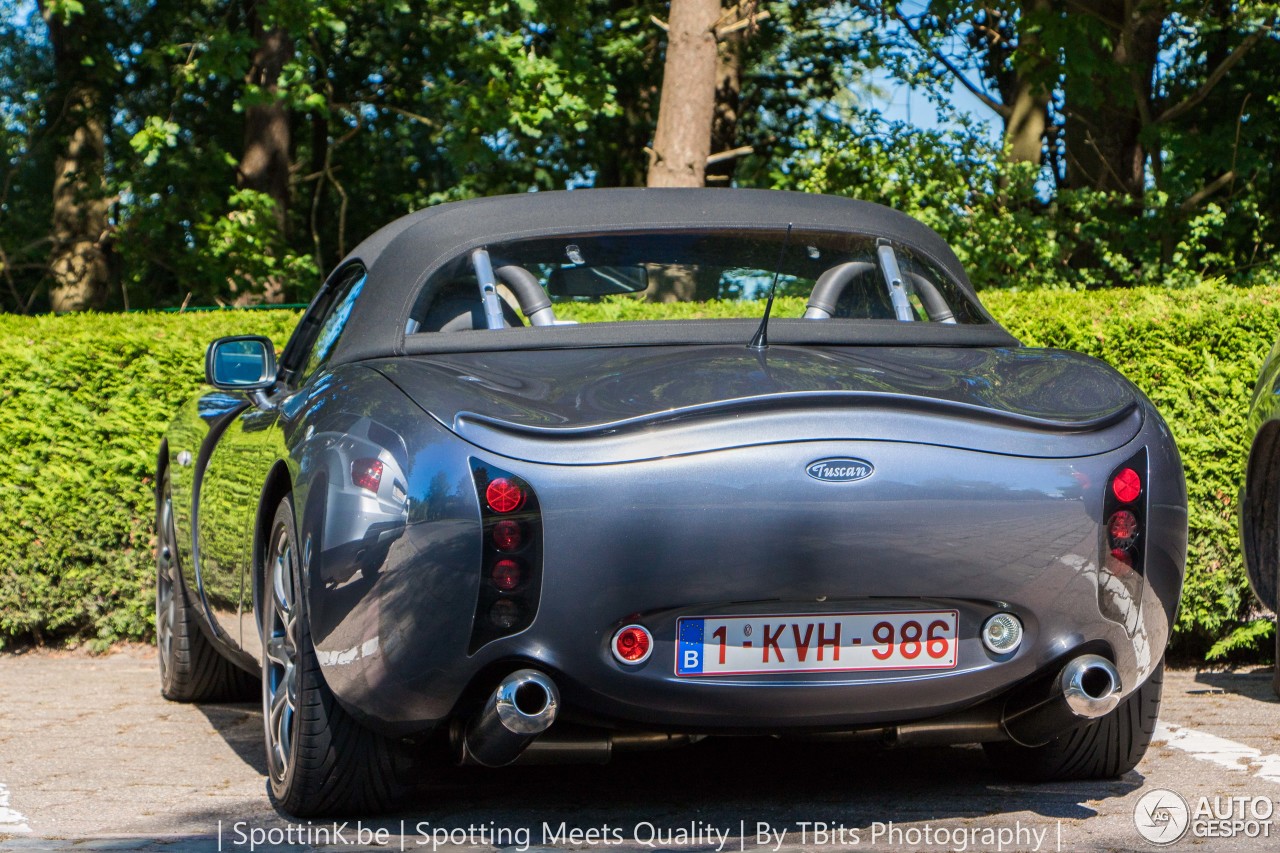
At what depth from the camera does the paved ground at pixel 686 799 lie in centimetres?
387

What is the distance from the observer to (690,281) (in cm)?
489

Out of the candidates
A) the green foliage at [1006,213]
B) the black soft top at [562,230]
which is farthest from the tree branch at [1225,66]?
the black soft top at [562,230]

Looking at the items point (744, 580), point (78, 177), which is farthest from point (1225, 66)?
point (744, 580)

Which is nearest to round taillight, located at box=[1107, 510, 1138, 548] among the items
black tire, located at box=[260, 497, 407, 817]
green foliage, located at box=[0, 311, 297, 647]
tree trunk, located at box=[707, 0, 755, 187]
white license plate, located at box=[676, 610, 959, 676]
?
white license plate, located at box=[676, 610, 959, 676]

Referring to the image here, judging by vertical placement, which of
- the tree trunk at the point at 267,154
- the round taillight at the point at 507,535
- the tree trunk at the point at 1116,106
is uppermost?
the tree trunk at the point at 1116,106

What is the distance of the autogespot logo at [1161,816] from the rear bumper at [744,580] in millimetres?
505

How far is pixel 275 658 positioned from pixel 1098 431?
2.20m

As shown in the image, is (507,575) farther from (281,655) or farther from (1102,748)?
(1102,748)

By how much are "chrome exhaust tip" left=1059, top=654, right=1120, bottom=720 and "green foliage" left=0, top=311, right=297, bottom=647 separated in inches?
200

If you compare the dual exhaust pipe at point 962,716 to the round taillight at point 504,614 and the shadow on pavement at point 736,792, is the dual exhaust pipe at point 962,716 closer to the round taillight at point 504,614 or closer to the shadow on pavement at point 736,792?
the round taillight at point 504,614

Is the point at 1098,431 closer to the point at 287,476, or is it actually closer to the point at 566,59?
the point at 287,476

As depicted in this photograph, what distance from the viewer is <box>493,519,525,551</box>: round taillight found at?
136 inches

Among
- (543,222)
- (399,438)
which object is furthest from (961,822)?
(543,222)

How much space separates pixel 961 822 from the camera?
399cm
